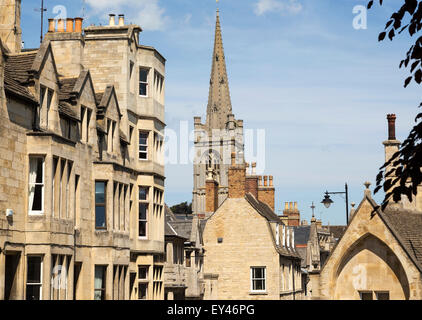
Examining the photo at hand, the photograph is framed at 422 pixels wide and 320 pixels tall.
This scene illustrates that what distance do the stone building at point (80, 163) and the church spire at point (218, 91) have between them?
412 ft

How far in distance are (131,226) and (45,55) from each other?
1011 cm

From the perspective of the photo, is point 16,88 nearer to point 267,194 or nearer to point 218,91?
point 267,194

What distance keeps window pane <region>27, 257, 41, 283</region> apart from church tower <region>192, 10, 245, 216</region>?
135 m

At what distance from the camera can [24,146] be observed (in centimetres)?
2167

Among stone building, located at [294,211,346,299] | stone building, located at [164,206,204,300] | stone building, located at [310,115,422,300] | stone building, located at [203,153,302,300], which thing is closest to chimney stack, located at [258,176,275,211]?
stone building, located at [294,211,346,299]

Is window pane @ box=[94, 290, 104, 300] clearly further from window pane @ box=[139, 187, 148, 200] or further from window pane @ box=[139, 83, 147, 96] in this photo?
window pane @ box=[139, 83, 147, 96]

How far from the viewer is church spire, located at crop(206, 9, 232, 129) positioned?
521ft

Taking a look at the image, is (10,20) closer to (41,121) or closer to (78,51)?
(78,51)

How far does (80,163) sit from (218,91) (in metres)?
136

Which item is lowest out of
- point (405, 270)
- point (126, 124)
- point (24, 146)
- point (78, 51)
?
point (405, 270)

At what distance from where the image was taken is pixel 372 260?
31656 mm

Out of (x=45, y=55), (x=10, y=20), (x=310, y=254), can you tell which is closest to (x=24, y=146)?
(x=45, y=55)

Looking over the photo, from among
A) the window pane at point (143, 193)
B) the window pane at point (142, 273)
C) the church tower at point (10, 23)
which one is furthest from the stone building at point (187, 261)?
the church tower at point (10, 23)

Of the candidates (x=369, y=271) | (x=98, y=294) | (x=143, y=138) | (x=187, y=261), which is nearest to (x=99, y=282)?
(x=98, y=294)
